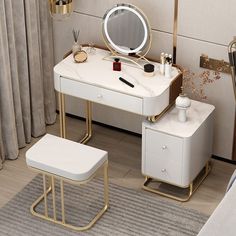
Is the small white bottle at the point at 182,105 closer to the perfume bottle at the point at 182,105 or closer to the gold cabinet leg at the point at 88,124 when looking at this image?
the perfume bottle at the point at 182,105

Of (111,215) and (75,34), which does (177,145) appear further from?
(75,34)

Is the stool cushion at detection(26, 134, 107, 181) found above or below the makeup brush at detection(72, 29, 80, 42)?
below

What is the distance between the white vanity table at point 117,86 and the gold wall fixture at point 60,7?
0.30 metres

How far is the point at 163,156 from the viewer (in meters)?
4.07

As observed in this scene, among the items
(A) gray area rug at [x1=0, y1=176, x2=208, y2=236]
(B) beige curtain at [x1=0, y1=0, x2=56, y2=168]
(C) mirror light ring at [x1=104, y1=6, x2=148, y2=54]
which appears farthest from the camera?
(B) beige curtain at [x1=0, y1=0, x2=56, y2=168]

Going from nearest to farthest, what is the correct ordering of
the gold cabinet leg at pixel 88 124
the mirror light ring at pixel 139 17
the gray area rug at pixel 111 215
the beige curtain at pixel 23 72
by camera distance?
1. the gray area rug at pixel 111 215
2. the mirror light ring at pixel 139 17
3. the beige curtain at pixel 23 72
4. the gold cabinet leg at pixel 88 124

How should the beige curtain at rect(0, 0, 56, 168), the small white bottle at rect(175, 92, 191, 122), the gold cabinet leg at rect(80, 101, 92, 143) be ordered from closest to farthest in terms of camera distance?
1. the small white bottle at rect(175, 92, 191, 122)
2. the beige curtain at rect(0, 0, 56, 168)
3. the gold cabinet leg at rect(80, 101, 92, 143)

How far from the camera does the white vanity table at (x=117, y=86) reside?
3.95 metres

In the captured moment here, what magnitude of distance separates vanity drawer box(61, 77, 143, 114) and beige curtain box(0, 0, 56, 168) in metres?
0.41

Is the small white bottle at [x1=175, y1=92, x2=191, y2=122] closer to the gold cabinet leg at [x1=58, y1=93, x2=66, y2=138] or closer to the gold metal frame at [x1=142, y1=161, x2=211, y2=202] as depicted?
the gold metal frame at [x1=142, y1=161, x2=211, y2=202]

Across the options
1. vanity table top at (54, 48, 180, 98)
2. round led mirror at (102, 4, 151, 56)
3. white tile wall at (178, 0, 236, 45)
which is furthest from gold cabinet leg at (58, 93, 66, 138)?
white tile wall at (178, 0, 236, 45)

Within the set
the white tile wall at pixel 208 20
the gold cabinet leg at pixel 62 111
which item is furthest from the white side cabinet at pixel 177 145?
the gold cabinet leg at pixel 62 111

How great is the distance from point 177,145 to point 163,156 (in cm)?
14

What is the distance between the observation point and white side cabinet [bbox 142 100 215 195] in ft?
13.1
